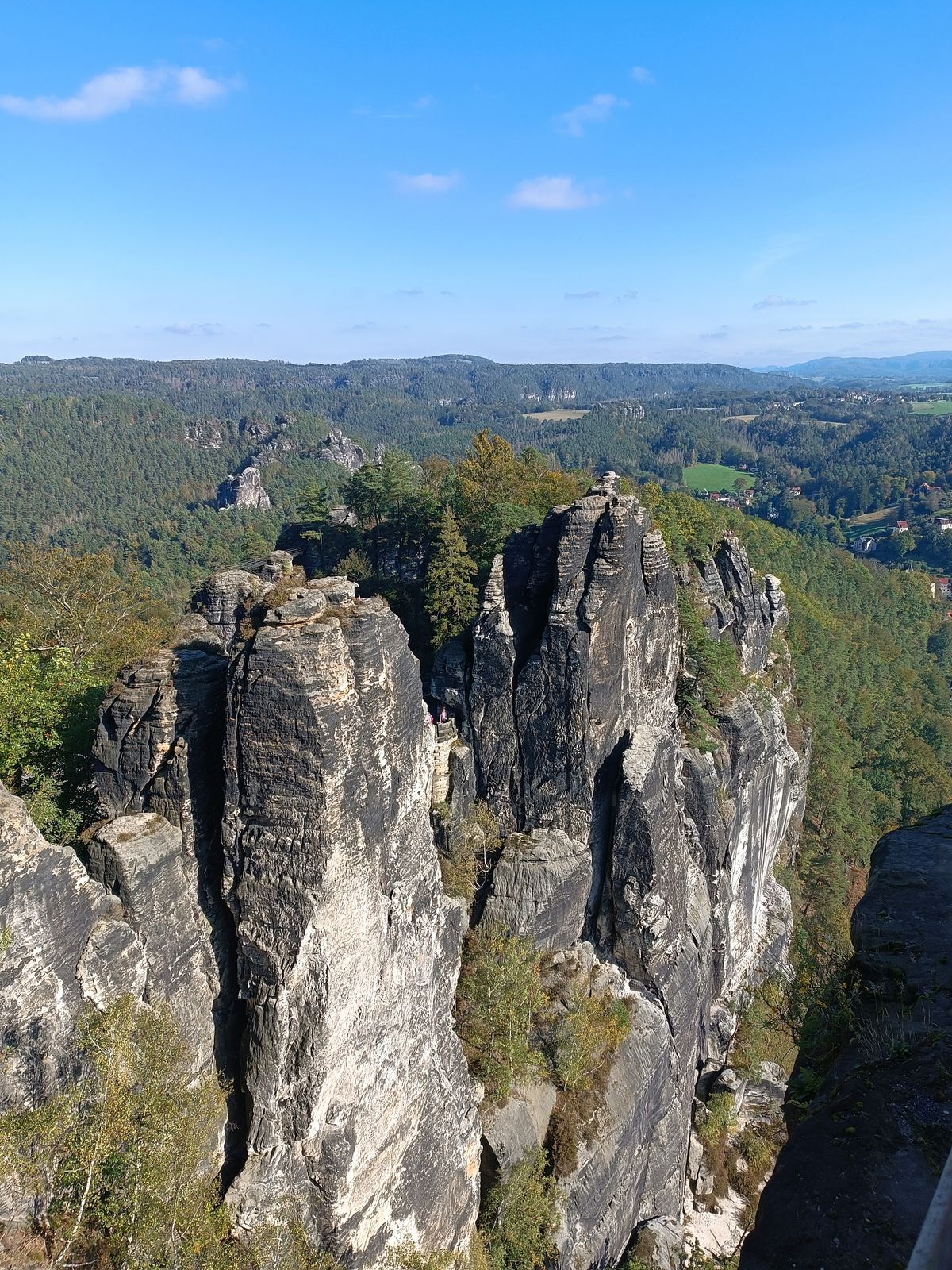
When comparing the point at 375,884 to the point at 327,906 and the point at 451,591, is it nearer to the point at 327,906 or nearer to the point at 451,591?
the point at 327,906

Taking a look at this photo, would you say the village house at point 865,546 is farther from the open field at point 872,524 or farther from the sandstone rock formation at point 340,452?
the sandstone rock formation at point 340,452

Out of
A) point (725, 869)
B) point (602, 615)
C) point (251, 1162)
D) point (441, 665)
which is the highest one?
point (602, 615)

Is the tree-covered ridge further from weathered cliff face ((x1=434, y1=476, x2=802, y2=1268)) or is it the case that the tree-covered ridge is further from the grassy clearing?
the grassy clearing

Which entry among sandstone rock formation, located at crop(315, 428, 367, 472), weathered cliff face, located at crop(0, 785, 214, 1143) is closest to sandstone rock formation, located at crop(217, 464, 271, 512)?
sandstone rock formation, located at crop(315, 428, 367, 472)

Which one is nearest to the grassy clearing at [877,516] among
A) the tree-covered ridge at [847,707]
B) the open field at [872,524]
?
the open field at [872,524]

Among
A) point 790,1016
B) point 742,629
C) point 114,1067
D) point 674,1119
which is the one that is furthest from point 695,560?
point 114,1067

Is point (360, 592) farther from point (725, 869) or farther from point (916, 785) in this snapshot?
point (916, 785)
